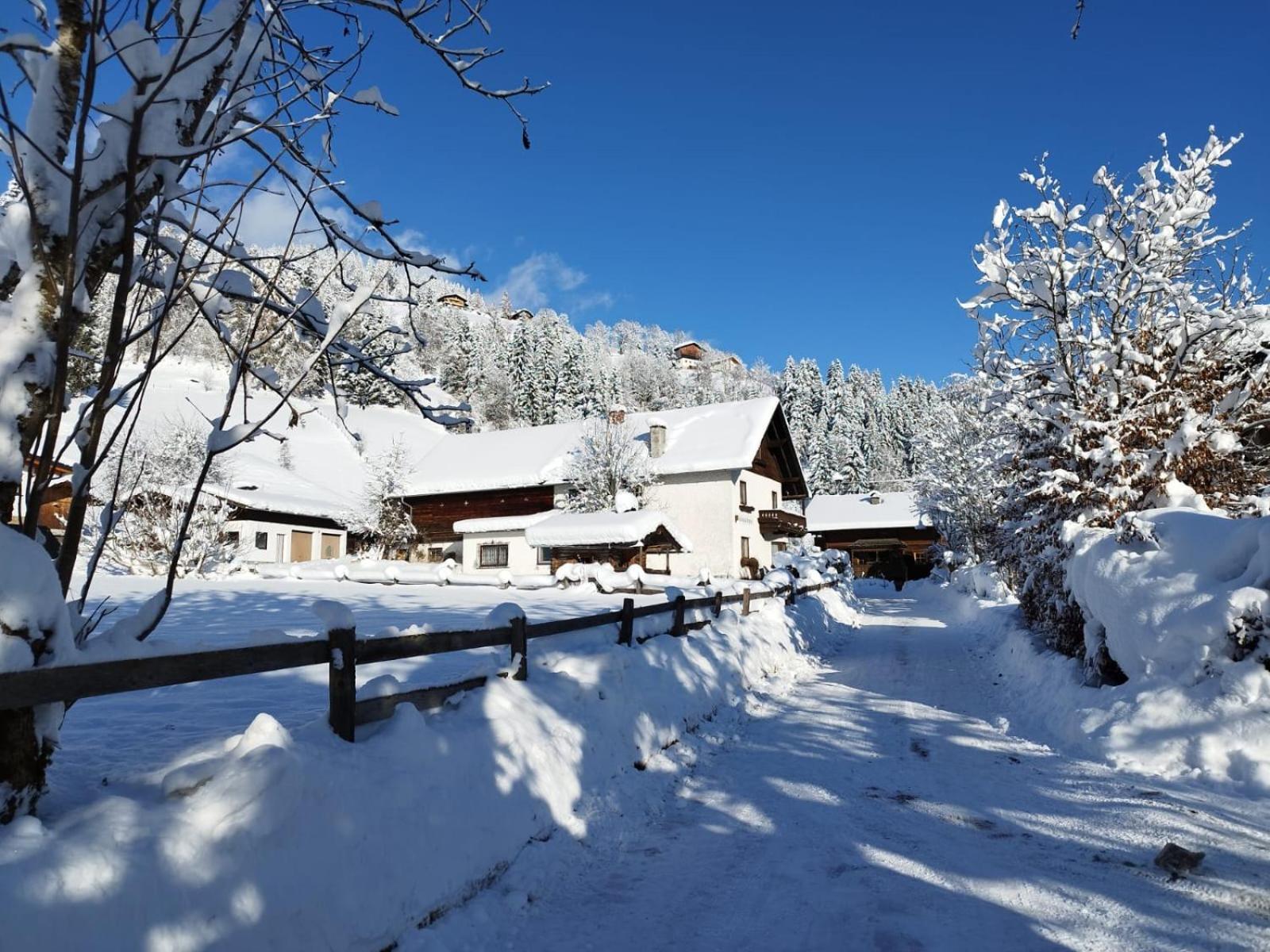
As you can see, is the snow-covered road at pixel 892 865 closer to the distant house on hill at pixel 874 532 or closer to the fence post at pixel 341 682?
the fence post at pixel 341 682

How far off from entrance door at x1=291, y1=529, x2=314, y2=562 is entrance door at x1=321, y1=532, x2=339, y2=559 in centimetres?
89

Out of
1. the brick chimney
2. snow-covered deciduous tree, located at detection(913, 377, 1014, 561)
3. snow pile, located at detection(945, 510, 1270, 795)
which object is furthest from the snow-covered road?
the brick chimney

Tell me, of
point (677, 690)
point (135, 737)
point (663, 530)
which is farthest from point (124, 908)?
point (663, 530)

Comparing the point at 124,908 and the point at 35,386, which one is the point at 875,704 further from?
the point at 35,386

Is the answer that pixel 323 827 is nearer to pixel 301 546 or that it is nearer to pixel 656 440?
pixel 656 440

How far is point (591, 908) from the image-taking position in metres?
3.97

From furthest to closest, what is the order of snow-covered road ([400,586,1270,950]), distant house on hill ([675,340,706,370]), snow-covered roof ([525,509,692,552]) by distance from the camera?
1. distant house on hill ([675,340,706,370])
2. snow-covered roof ([525,509,692,552])
3. snow-covered road ([400,586,1270,950])

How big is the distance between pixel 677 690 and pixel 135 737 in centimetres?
503

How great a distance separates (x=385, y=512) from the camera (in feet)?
121

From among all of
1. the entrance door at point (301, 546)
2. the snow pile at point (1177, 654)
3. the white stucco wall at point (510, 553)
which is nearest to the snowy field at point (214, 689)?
the snow pile at point (1177, 654)

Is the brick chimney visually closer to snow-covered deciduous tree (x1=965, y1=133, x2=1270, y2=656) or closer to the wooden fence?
snow-covered deciduous tree (x1=965, y1=133, x2=1270, y2=656)

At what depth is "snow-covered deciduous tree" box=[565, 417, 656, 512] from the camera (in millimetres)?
33844

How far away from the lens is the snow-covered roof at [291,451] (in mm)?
33500

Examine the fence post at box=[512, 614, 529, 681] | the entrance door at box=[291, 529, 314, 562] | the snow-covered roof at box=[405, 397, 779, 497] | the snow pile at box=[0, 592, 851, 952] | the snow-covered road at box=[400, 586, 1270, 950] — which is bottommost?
the snow-covered road at box=[400, 586, 1270, 950]
